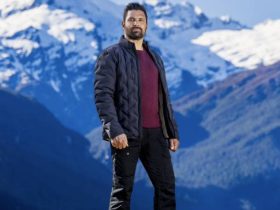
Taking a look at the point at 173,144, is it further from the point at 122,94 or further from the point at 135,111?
the point at 122,94

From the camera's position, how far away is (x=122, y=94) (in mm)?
13250

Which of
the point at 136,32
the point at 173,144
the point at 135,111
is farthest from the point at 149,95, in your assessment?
the point at 136,32

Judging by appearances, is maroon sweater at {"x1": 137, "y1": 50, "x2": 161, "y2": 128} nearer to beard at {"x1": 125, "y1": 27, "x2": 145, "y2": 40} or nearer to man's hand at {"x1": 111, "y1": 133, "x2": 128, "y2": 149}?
beard at {"x1": 125, "y1": 27, "x2": 145, "y2": 40}

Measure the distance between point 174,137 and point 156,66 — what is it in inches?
42.3

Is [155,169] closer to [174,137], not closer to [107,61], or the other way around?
[174,137]

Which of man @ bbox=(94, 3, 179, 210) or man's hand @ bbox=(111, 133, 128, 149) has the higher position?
man @ bbox=(94, 3, 179, 210)

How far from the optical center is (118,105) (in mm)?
13266

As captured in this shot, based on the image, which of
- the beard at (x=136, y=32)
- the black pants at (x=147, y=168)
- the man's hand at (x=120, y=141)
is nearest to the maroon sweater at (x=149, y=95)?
the black pants at (x=147, y=168)

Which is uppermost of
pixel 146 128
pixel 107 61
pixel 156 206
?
pixel 107 61

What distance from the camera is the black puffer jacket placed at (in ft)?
42.4

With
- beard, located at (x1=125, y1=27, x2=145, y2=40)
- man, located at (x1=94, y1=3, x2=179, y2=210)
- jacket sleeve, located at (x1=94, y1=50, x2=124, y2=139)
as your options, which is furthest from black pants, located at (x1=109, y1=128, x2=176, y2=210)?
beard, located at (x1=125, y1=27, x2=145, y2=40)

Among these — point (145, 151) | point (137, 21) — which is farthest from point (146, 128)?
point (137, 21)

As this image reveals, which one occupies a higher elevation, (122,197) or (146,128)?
(146,128)

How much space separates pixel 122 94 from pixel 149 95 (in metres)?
0.40
